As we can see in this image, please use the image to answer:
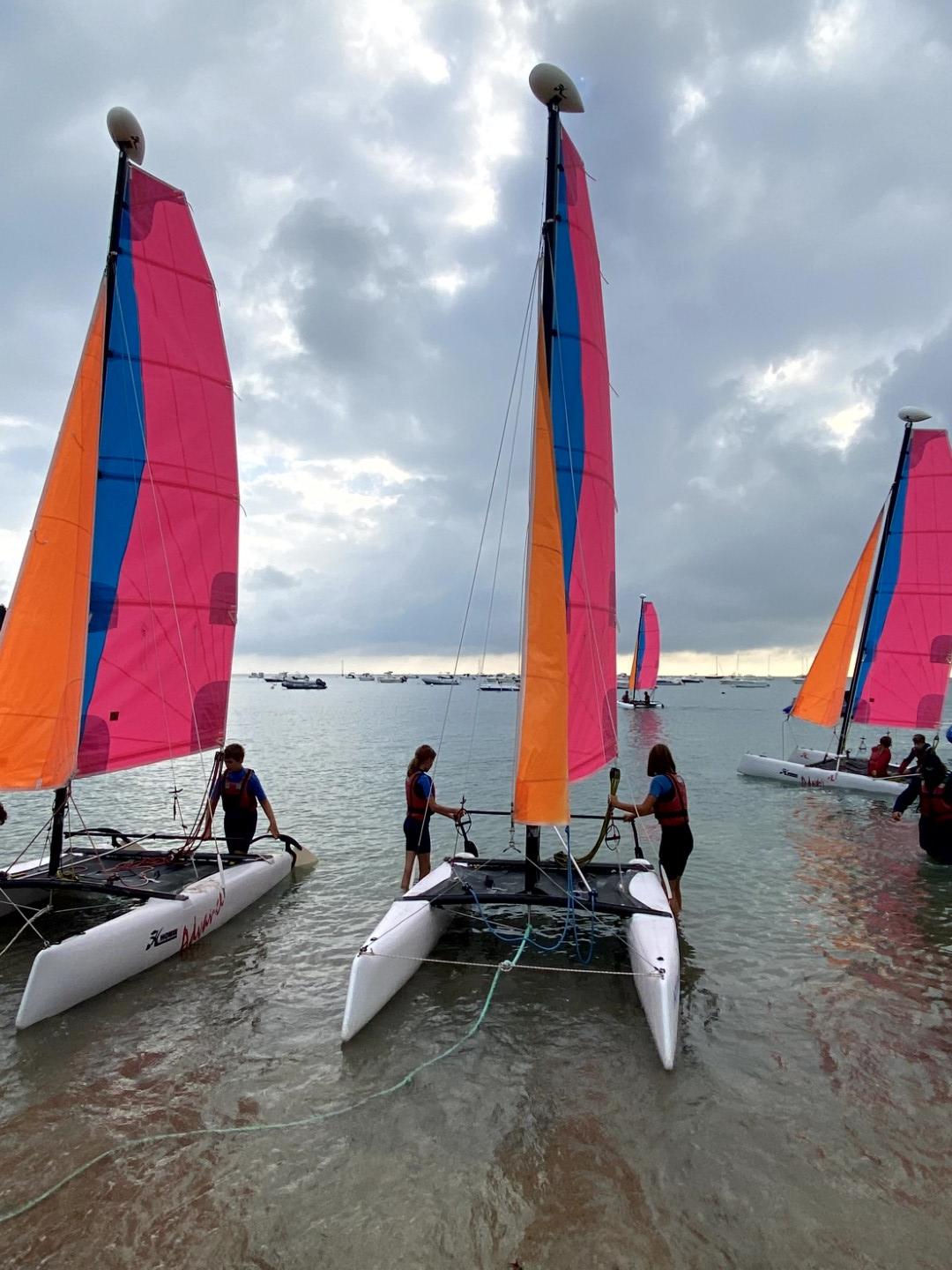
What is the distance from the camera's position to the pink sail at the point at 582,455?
25.9 ft

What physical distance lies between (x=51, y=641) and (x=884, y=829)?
630 inches

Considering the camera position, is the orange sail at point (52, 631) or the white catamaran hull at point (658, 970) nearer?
the white catamaran hull at point (658, 970)

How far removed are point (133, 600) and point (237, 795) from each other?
10.1 feet

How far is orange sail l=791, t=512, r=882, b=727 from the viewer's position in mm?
22047

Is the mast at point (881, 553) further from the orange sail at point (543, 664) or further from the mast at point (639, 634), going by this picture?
the mast at point (639, 634)

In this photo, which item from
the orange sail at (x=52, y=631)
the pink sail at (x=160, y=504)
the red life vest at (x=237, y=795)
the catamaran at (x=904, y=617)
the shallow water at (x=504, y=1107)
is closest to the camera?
the shallow water at (x=504, y=1107)

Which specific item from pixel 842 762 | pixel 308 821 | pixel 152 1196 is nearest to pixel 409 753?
pixel 308 821

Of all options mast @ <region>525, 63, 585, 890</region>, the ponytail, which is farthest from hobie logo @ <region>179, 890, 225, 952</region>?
mast @ <region>525, 63, 585, 890</region>

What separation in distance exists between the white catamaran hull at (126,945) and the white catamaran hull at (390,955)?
7.20 feet

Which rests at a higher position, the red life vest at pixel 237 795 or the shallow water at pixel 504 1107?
the red life vest at pixel 237 795

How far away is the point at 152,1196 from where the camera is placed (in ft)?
13.0

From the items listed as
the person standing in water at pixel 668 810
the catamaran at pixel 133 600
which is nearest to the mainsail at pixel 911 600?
the person standing in water at pixel 668 810

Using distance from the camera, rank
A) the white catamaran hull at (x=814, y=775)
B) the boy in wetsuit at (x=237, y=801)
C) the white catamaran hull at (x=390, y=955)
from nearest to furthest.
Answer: the white catamaran hull at (x=390, y=955) < the boy in wetsuit at (x=237, y=801) < the white catamaran hull at (x=814, y=775)

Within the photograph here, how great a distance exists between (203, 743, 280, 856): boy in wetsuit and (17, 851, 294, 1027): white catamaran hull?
37.2 inches
